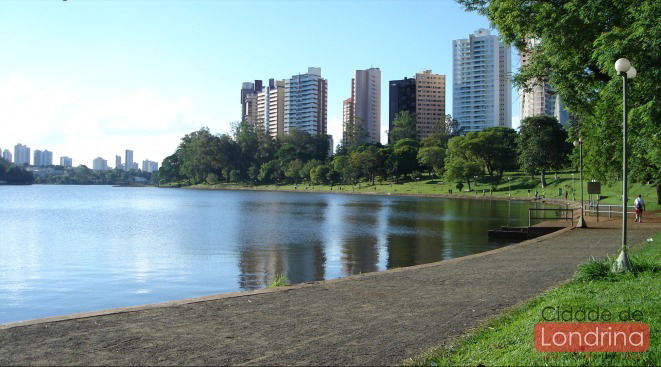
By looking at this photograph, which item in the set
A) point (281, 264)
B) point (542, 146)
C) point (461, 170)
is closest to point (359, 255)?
point (281, 264)

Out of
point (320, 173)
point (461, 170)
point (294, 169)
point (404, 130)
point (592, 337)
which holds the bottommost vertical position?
point (592, 337)

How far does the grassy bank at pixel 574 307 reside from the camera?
5.38m

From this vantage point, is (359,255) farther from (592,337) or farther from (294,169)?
(294,169)

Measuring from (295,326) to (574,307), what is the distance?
3797 millimetres

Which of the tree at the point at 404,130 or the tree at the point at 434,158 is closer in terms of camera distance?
the tree at the point at 434,158

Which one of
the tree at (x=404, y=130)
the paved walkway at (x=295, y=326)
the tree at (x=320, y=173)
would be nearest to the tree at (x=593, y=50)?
the paved walkway at (x=295, y=326)

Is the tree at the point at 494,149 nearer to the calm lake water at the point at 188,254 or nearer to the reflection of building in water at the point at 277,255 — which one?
the calm lake water at the point at 188,254

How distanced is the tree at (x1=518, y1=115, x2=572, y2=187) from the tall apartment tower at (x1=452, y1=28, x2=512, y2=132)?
104924mm

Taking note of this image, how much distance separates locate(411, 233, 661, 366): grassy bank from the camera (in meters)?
5.38

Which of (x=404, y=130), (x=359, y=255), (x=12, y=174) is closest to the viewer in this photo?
(x=359, y=255)

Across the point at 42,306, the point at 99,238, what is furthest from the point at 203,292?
the point at 99,238

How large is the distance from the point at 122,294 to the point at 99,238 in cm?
1658

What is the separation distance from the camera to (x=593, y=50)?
16.6 metres

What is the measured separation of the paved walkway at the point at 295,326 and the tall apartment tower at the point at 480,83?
181057mm
